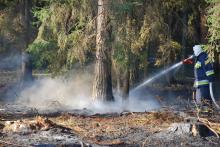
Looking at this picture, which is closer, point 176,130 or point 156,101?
point 176,130

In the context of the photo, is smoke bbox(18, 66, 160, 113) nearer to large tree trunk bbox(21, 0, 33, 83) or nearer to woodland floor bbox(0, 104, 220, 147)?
large tree trunk bbox(21, 0, 33, 83)

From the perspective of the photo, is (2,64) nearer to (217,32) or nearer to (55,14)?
(55,14)

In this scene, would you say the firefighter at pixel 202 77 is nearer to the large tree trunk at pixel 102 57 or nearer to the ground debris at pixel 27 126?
the large tree trunk at pixel 102 57

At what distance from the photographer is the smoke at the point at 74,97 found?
658 inches

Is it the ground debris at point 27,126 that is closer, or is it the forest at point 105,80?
the ground debris at point 27,126

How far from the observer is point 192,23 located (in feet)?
82.7

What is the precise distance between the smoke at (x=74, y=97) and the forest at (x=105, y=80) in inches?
1.5

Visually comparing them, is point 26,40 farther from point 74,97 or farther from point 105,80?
point 105,80

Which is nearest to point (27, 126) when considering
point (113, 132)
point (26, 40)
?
point (113, 132)

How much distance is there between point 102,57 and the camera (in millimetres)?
16406

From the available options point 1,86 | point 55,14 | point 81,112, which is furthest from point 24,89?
point 81,112

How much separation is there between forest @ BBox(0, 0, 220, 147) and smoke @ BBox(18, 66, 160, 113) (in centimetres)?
4

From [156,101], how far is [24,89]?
267 inches

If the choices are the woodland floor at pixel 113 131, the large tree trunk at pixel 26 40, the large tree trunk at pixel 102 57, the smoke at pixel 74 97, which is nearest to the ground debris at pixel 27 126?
the woodland floor at pixel 113 131
